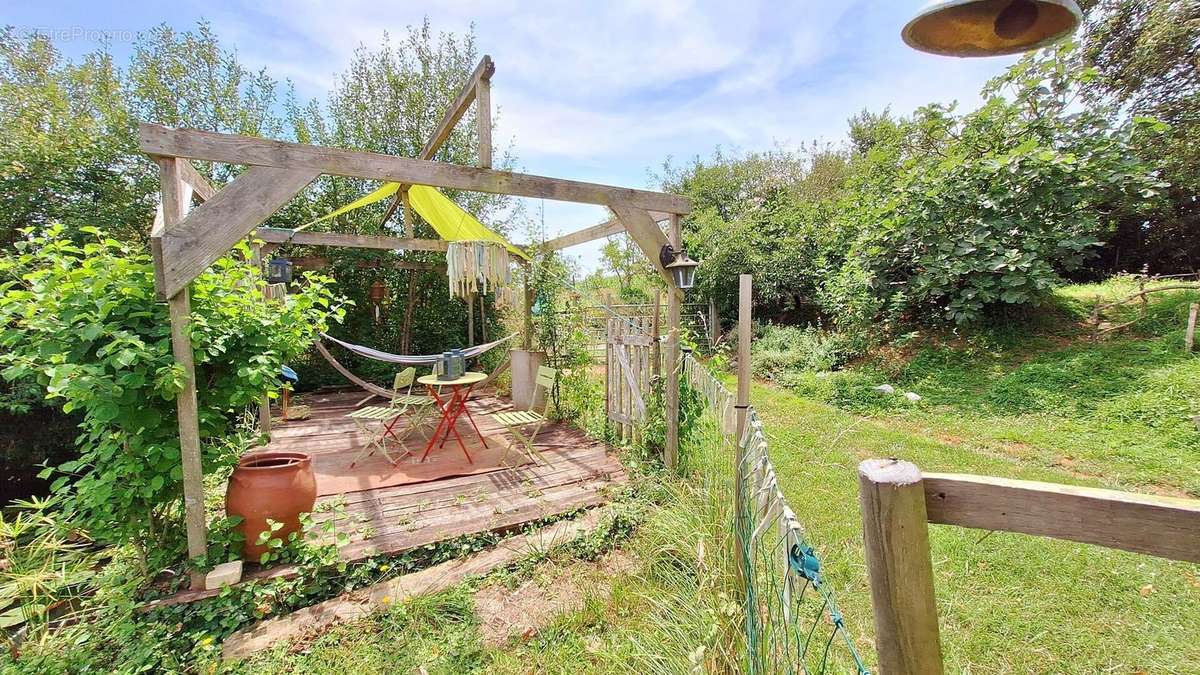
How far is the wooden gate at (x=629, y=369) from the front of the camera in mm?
3621

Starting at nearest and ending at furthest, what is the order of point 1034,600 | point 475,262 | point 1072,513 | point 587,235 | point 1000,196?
1. point 1072,513
2. point 1034,600
3. point 475,262
4. point 587,235
5. point 1000,196

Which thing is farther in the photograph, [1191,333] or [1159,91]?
[1159,91]

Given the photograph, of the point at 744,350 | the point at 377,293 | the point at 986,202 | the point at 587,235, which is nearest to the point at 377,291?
the point at 377,293

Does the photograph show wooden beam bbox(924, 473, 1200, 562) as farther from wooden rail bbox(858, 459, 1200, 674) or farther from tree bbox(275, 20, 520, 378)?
tree bbox(275, 20, 520, 378)

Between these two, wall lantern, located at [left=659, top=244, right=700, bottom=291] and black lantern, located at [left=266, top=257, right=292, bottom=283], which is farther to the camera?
black lantern, located at [left=266, top=257, right=292, bottom=283]

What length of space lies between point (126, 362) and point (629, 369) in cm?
296

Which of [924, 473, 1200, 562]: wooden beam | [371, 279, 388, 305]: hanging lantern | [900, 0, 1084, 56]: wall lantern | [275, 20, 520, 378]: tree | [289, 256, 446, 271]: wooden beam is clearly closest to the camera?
[924, 473, 1200, 562]: wooden beam

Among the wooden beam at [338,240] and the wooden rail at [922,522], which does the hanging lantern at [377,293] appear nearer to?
the wooden beam at [338,240]

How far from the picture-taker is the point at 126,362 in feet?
5.70

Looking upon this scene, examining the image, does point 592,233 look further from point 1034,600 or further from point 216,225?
point 1034,600

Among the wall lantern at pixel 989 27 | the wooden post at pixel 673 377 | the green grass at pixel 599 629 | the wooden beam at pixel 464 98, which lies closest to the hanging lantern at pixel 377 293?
the wooden beam at pixel 464 98

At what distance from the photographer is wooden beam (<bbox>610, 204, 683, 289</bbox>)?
3.13m

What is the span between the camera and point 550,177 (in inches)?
111

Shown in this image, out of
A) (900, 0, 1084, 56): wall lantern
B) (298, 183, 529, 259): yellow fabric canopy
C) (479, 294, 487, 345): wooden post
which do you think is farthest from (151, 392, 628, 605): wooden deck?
(479, 294, 487, 345): wooden post
